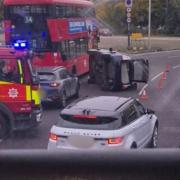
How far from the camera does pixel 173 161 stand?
2373 mm

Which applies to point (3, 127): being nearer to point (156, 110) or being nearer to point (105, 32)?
point (156, 110)

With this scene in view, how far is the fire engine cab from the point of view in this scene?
15008mm

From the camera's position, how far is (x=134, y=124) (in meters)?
11.5

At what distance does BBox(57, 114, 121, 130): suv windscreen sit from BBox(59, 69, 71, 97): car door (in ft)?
33.9

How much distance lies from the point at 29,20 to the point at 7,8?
43.4 inches

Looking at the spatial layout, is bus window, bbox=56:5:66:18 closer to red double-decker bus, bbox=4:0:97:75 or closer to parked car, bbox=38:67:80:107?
red double-decker bus, bbox=4:0:97:75

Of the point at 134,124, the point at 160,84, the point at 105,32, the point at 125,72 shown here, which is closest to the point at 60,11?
the point at 125,72

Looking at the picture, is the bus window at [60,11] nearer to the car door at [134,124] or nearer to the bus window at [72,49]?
the bus window at [72,49]

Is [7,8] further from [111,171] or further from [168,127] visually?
[111,171]

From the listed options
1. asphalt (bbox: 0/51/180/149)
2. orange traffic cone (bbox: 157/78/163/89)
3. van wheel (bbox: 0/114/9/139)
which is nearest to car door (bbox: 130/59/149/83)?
asphalt (bbox: 0/51/180/149)

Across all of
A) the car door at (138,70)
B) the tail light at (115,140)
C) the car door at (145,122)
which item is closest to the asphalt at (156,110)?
the car door at (138,70)

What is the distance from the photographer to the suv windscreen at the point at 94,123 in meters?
10.7

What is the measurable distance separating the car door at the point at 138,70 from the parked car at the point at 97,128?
14.6 m

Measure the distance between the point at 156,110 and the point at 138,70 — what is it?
5.76 m
